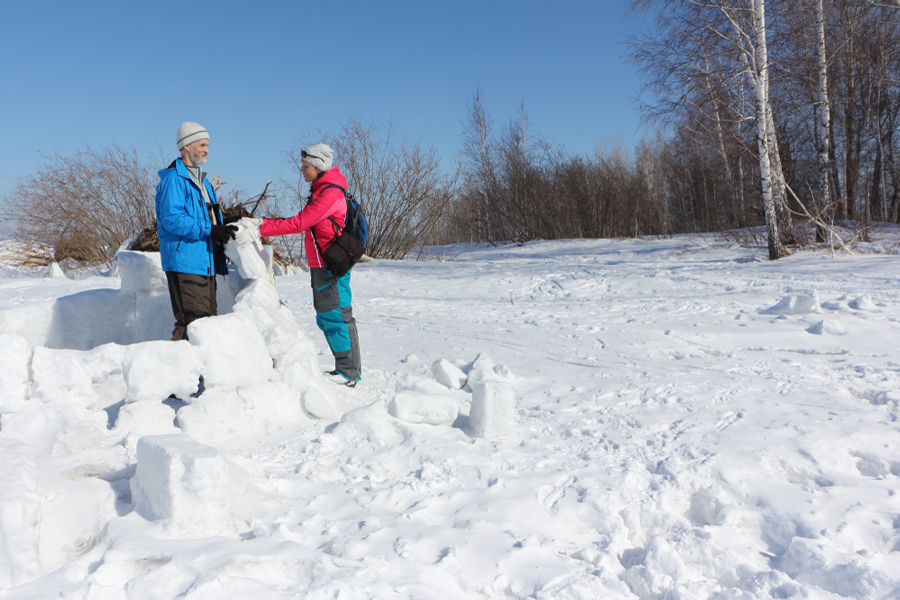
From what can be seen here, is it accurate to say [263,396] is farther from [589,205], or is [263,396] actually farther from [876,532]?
[589,205]

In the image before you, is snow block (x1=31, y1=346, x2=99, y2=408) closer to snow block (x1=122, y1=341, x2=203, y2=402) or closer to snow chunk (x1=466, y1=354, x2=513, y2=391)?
snow block (x1=122, y1=341, x2=203, y2=402)

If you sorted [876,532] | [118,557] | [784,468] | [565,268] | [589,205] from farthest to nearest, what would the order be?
[589,205]
[565,268]
[784,468]
[876,532]
[118,557]

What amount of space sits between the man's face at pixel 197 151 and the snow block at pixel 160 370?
1178 millimetres

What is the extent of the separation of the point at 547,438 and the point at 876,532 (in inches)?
53.3

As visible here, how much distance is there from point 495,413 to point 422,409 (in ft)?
1.29

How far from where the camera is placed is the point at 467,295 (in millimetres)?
7473

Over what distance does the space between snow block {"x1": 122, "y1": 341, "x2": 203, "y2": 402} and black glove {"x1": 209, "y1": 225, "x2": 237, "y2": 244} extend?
32.4 inches

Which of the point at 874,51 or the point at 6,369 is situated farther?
the point at 874,51

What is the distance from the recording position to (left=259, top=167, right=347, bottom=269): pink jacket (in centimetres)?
344

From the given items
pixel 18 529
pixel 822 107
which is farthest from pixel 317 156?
pixel 822 107

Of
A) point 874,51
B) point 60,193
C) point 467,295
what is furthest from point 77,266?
point 874,51

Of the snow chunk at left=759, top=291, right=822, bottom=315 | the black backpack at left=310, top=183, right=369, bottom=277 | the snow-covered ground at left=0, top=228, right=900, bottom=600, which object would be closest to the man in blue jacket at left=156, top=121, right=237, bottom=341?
the snow-covered ground at left=0, top=228, right=900, bottom=600

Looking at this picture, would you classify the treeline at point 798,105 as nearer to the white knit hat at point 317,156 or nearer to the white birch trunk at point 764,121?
the white birch trunk at point 764,121

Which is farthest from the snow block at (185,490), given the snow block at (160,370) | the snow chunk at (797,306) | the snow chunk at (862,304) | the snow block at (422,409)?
the snow chunk at (862,304)
